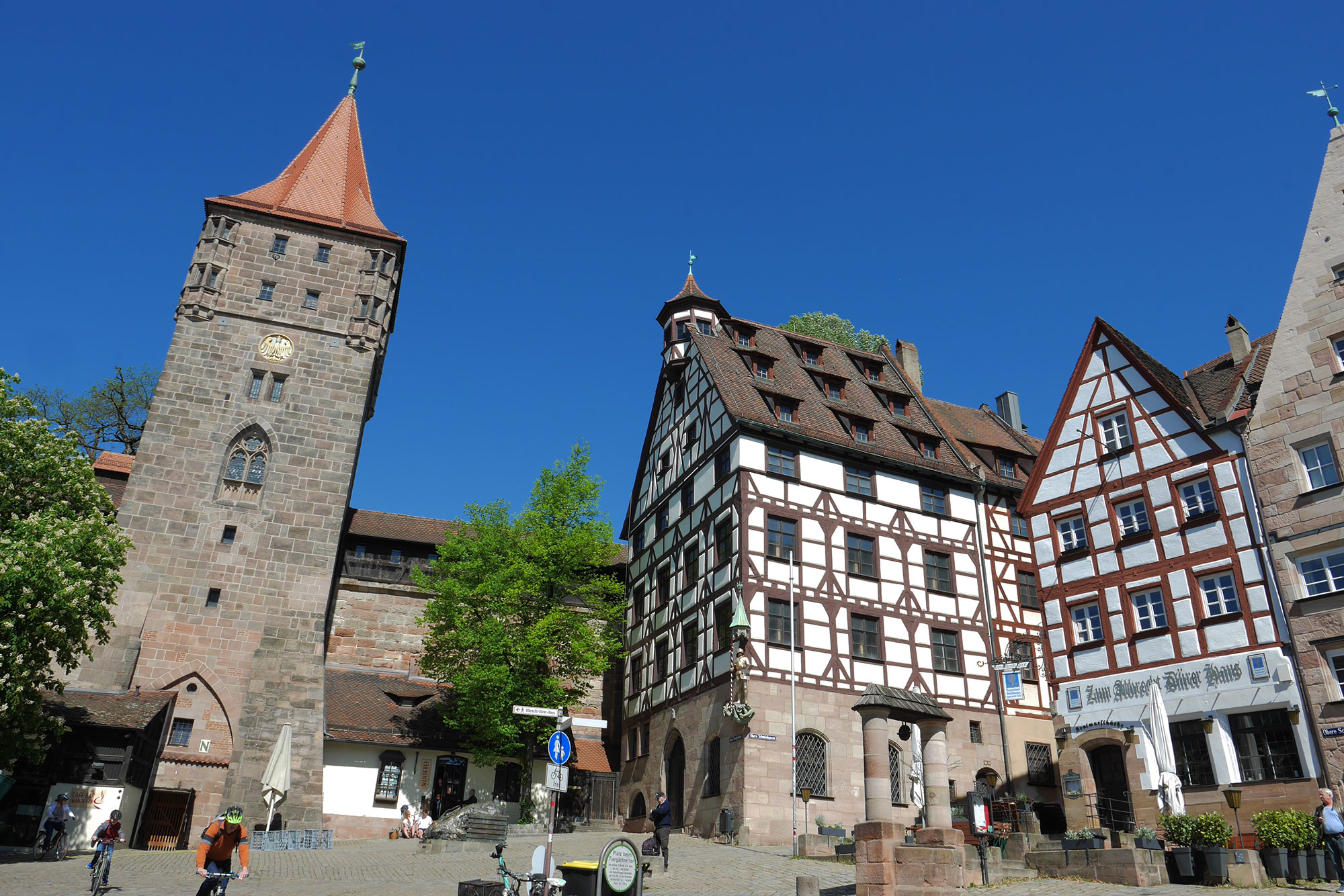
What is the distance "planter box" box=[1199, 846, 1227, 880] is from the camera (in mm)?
17094

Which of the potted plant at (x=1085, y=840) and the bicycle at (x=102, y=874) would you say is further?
the potted plant at (x=1085, y=840)

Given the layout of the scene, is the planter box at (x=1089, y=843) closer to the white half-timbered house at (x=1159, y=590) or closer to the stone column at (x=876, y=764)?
the white half-timbered house at (x=1159, y=590)

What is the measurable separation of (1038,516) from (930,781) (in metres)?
14.8

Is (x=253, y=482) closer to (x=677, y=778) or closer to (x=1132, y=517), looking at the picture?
(x=677, y=778)

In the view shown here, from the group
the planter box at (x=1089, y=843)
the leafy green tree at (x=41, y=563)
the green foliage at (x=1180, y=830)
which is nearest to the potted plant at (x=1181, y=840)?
the green foliage at (x=1180, y=830)

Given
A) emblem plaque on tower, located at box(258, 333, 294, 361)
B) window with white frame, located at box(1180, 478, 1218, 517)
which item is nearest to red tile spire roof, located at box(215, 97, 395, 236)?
emblem plaque on tower, located at box(258, 333, 294, 361)

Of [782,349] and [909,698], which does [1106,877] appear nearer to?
[909,698]

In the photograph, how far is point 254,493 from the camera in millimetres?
33969

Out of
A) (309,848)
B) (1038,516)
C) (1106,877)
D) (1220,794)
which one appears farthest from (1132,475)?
(309,848)

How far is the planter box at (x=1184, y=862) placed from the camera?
57.3 ft

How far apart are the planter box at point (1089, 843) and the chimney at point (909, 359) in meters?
25.1

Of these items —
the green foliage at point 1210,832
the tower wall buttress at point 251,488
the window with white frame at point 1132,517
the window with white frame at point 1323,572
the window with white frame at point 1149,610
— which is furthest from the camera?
the tower wall buttress at point 251,488

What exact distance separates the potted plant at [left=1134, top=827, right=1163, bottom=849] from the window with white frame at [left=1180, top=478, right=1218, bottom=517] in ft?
32.2

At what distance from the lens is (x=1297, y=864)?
56.3 ft
